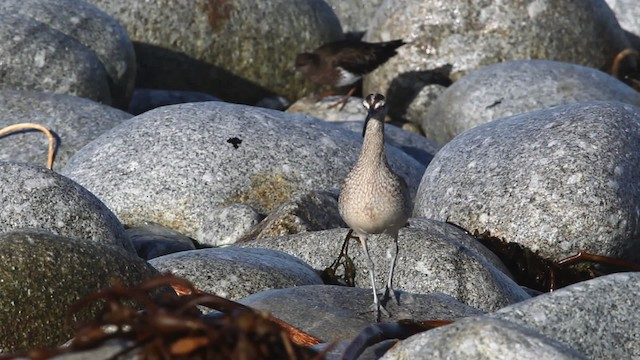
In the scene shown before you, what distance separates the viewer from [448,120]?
16.0 metres

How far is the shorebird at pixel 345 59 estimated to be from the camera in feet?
58.0

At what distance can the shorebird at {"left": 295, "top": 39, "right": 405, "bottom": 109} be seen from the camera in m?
17.7

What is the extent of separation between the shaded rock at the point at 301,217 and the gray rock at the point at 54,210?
1407 millimetres

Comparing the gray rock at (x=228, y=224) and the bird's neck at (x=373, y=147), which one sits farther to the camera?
the gray rock at (x=228, y=224)

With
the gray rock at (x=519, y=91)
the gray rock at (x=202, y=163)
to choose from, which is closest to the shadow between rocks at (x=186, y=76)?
the gray rock at (x=519, y=91)

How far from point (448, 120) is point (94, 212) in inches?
312

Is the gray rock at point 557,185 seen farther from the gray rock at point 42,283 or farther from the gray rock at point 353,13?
the gray rock at point 353,13

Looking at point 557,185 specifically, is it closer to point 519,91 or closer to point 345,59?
point 519,91

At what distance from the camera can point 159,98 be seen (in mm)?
17359

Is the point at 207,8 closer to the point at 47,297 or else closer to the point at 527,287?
the point at 527,287

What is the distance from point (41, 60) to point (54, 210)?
6.49 m

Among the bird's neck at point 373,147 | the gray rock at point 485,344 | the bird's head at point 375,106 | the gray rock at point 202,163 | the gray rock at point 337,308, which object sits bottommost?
the gray rock at point 202,163

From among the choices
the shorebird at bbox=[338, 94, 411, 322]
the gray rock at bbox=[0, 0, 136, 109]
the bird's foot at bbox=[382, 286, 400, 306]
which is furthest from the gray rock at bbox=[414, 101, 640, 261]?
the gray rock at bbox=[0, 0, 136, 109]

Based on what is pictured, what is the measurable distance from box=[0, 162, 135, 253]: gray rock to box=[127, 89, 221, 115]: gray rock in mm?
8082
